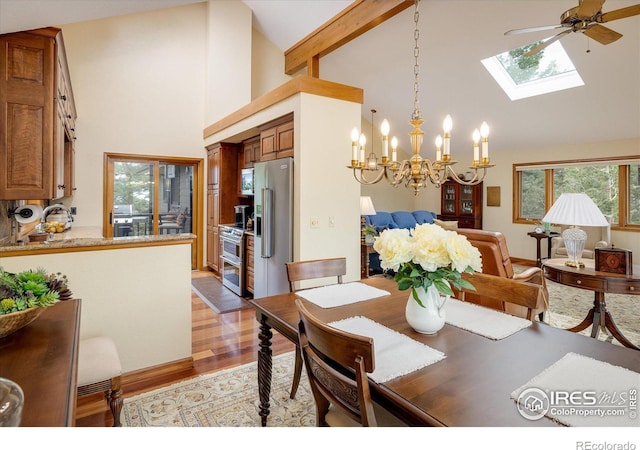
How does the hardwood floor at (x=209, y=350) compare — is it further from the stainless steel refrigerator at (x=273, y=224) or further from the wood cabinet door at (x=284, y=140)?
the wood cabinet door at (x=284, y=140)

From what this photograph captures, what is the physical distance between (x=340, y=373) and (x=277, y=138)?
10.5 ft

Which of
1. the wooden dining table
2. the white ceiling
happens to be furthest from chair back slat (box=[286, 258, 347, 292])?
the white ceiling

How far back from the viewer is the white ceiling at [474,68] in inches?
173

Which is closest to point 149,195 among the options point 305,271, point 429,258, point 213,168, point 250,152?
point 213,168

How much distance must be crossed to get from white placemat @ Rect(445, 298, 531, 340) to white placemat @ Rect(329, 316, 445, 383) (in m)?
0.30

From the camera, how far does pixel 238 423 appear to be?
194 cm

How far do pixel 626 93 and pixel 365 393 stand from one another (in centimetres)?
622

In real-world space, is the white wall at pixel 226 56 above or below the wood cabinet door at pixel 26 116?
above

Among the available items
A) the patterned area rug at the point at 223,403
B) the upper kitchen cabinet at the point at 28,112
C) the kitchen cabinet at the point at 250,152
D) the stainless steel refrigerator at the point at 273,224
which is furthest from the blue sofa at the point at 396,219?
the upper kitchen cabinet at the point at 28,112

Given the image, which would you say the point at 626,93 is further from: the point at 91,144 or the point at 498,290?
the point at 91,144

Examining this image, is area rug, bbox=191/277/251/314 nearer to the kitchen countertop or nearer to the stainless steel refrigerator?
the stainless steel refrigerator

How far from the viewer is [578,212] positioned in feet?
9.29

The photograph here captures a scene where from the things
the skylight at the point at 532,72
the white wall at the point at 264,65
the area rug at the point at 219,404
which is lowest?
the area rug at the point at 219,404

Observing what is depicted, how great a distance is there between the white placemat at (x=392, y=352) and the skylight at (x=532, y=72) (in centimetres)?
524
